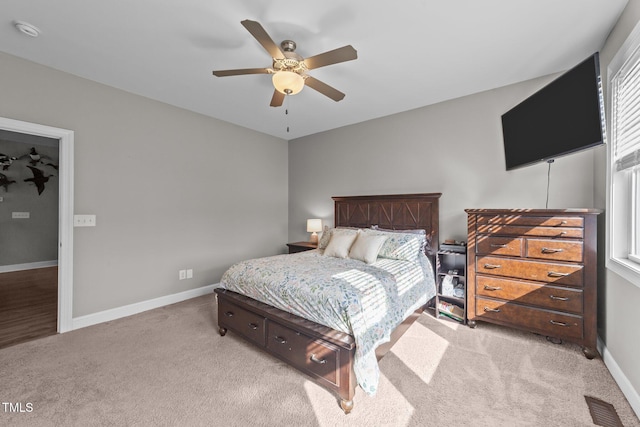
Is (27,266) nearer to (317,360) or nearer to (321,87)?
(317,360)

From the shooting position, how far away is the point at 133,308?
11.0ft

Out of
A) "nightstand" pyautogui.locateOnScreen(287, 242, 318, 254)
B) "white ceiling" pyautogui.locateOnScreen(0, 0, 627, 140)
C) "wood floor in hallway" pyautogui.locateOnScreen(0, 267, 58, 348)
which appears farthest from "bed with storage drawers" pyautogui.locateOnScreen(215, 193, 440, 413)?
"wood floor in hallway" pyautogui.locateOnScreen(0, 267, 58, 348)

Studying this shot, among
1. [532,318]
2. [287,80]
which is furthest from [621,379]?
[287,80]

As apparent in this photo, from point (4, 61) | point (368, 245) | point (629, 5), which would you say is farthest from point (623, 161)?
point (4, 61)

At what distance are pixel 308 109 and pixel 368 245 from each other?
217 cm

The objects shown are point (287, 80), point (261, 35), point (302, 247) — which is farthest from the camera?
point (302, 247)

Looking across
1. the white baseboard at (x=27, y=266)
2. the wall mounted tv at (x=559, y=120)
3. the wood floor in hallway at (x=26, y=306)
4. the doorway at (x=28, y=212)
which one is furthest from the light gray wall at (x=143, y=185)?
the white baseboard at (x=27, y=266)

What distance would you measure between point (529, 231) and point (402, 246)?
123 cm

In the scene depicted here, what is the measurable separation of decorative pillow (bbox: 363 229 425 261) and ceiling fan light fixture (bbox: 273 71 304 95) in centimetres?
197

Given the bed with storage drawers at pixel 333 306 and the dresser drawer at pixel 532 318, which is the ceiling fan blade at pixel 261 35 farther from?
the dresser drawer at pixel 532 318

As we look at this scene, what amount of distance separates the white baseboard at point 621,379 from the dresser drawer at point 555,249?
79 centimetres

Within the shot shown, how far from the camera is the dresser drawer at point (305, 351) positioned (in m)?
1.83

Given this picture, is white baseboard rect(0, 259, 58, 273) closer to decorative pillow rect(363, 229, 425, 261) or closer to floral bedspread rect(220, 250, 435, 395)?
floral bedspread rect(220, 250, 435, 395)

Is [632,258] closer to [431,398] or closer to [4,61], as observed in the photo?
[431,398]
